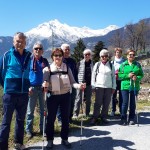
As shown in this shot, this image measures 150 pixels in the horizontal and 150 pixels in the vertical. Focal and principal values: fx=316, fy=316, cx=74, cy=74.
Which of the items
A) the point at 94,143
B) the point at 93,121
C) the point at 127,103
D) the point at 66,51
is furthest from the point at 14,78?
the point at 127,103

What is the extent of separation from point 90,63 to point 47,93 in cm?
315

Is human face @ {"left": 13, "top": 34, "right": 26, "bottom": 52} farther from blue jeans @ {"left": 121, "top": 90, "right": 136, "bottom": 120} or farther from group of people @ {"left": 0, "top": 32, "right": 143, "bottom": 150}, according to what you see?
blue jeans @ {"left": 121, "top": 90, "right": 136, "bottom": 120}

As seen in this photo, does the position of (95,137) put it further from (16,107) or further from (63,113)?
(16,107)

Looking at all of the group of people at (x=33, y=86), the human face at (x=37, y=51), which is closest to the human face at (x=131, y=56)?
the group of people at (x=33, y=86)

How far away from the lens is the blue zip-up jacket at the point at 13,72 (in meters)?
6.38

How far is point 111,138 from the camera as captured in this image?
7.90m

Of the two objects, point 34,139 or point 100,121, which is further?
point 100,121

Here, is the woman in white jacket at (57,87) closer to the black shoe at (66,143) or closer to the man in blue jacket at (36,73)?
the black shoe at (66,143)

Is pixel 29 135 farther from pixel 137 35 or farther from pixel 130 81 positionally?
pixel 137 35

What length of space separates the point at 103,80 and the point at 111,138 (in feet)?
6.17

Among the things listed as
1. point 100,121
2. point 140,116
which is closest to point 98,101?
point 100,121

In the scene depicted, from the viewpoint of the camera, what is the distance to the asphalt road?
721 centimetres

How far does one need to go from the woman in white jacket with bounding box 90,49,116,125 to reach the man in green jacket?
1.08 ft

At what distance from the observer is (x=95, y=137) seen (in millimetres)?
7957
